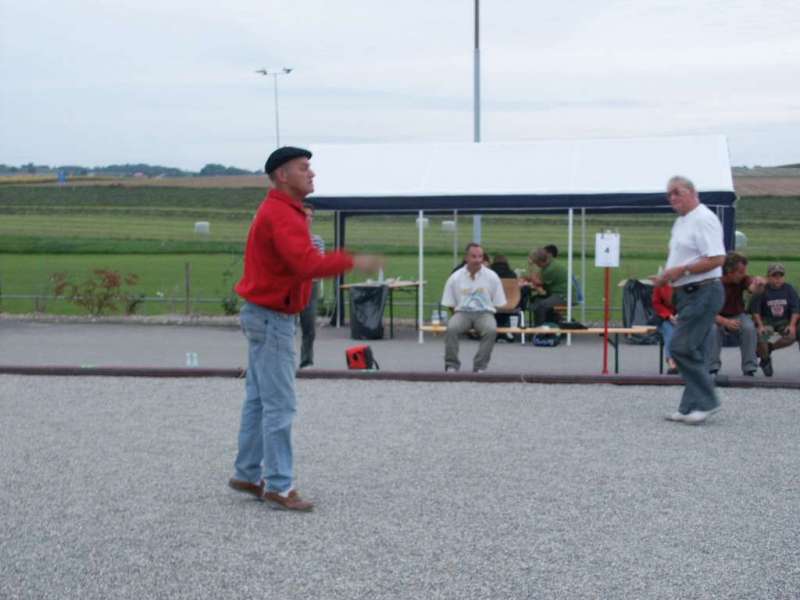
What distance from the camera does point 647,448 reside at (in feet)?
28.3

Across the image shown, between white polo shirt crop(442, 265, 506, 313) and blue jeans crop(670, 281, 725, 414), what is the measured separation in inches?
164

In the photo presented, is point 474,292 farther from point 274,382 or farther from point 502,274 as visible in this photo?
point 274,382

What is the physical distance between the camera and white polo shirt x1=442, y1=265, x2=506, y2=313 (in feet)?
44.7

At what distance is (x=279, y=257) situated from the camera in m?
6.75

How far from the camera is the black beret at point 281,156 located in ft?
22.4

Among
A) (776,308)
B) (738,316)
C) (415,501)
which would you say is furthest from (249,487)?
(776,308)

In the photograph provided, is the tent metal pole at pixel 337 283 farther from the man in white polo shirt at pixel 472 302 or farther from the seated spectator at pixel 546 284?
the man in white polo shirt at pixel 472 302

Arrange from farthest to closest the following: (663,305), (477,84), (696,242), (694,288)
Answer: (477,84), (663,305), (694,288), (696,242)

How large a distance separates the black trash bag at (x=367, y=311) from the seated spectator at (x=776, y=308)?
6.34 meters

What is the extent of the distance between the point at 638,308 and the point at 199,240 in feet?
118

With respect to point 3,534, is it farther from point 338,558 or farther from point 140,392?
point 140,392

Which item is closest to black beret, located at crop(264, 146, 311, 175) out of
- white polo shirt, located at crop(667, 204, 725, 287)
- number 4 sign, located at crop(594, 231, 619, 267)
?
white polo shirt, located at crop(667, 204, 725, 287)

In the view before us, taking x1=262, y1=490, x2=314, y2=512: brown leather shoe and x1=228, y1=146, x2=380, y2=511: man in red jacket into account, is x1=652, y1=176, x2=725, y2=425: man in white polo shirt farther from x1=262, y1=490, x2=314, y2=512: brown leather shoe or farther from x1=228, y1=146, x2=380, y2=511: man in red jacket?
x1=262, y1=490, x2=314, y2=512: brown leather shoe

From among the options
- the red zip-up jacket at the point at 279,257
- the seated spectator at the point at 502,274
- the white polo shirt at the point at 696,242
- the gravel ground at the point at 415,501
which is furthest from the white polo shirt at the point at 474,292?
the red zip-up jacket at the point at 279,257
